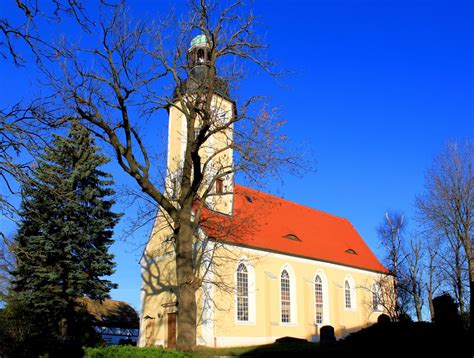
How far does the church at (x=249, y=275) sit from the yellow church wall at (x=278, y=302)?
5 centimetres

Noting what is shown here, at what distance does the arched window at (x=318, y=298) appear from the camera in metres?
30.2

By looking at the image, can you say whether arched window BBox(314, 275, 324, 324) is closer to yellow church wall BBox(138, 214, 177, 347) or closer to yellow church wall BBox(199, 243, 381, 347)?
yellow church wall BBox(199, 243, 381, 347)

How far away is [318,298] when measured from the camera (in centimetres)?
3070

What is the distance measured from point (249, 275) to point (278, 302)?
273 centimetres

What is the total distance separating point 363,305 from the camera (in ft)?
111

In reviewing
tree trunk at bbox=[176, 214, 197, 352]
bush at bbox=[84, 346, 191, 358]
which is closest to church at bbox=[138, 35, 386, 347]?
tree trunk at bbox=[176, 214, 197, 352]

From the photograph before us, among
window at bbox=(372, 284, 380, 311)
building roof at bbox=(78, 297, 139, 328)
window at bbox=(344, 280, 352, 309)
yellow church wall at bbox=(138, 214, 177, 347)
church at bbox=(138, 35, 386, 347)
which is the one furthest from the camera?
building roof at bbox=(78, 297, 139, 328)

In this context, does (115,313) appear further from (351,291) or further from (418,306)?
(418,306)

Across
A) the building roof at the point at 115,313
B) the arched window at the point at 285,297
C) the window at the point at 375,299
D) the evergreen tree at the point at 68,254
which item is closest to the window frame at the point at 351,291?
the window at the point at 375,299

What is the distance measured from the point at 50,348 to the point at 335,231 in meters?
24.9

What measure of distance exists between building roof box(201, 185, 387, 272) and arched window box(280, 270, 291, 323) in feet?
5.06

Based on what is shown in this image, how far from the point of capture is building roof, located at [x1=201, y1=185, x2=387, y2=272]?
1021 inches

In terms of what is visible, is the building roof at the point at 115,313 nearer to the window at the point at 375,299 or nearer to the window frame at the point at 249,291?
the window frame at the point at 249,291

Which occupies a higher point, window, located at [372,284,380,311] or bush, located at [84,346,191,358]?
window, located at [372,284,380,311]
